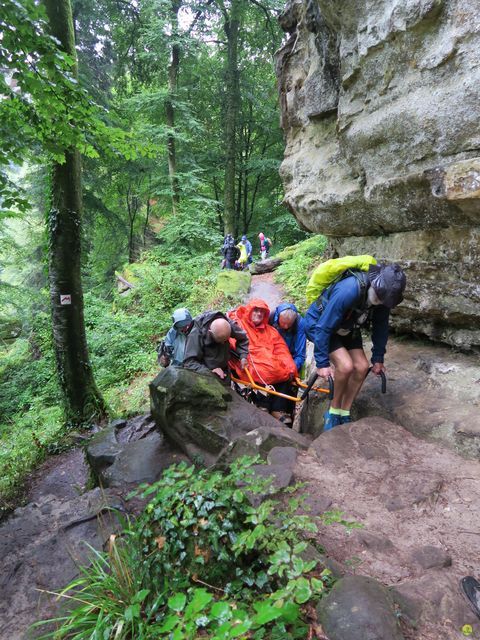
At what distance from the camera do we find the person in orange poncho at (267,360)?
5.44 meters

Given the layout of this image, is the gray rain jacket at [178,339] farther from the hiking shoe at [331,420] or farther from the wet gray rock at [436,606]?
the wet gray rock at [436,606]

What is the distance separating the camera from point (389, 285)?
379cm

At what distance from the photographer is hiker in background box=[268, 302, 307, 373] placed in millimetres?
5699

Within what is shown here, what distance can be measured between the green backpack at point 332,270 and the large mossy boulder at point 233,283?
29.3 feet

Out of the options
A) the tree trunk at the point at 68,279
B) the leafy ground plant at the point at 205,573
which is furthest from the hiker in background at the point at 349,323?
the tree trunk at the point at 68,279

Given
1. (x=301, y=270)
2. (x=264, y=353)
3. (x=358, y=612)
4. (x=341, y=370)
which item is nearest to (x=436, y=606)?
(x=358, y=612)

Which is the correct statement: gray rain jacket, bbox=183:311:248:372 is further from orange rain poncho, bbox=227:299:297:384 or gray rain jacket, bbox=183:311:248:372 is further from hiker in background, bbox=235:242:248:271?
hiker in background, bbox=235:242:248:271

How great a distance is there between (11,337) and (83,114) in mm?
17124

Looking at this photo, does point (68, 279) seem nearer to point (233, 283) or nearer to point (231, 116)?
point (233, 283)

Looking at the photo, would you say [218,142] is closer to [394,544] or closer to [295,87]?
[295,87]

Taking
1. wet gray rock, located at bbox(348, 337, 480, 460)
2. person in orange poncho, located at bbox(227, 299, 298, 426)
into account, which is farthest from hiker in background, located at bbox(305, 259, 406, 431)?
person in orange poncho, located at bbox(227, 299, 298, 426)

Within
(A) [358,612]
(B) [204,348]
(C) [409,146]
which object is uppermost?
(C) [409,146]

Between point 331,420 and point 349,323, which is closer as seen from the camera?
point 349,323

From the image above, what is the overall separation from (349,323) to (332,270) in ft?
2.02
